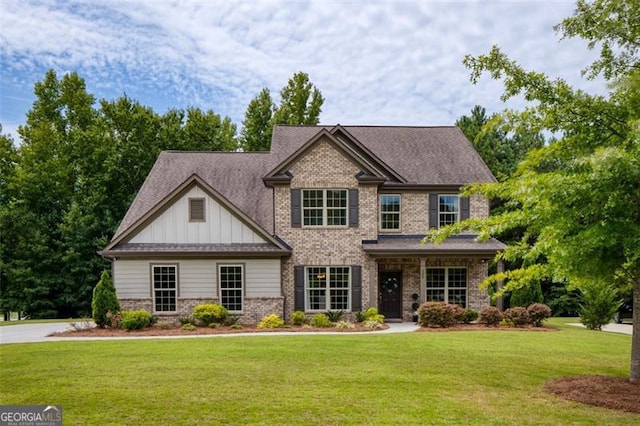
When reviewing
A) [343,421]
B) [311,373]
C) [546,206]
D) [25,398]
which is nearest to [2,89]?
[25,398]

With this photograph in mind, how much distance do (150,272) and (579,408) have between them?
51.8 feet

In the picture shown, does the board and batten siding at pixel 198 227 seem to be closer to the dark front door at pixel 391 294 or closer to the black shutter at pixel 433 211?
the dark front door at pixel 391 294

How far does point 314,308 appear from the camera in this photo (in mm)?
20422

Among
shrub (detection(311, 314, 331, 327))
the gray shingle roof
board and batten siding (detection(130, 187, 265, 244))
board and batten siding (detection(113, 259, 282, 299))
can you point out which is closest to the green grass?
shrub (detection(311, 314, 331, 327))

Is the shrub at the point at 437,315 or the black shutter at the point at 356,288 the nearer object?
the shrub at the point at 437,315

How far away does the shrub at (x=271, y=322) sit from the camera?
60.6 ft

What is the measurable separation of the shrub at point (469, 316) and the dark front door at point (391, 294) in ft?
9.66

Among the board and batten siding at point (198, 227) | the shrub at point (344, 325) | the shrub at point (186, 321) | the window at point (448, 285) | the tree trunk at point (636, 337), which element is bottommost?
the shrub at point (344, 325)

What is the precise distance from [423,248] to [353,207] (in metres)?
3.26

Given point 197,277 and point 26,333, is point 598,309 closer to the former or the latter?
point 197,277

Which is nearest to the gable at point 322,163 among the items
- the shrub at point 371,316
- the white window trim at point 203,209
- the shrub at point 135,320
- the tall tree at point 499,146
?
the white window trim at point 203,209

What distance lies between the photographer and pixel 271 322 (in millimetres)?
18562

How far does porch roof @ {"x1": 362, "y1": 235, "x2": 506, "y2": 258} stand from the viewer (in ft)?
65.8

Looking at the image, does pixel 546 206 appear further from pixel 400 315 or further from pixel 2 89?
pixel 400 315
